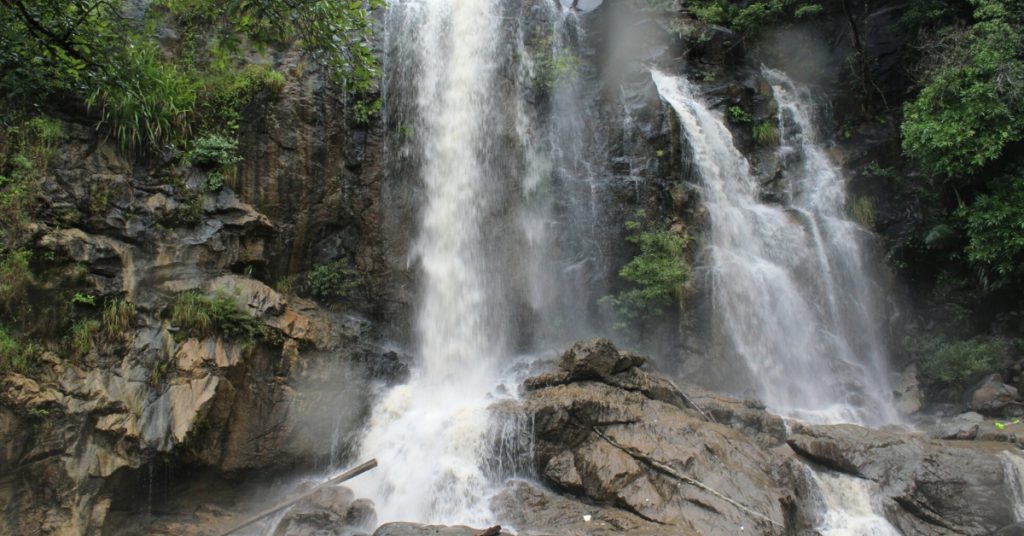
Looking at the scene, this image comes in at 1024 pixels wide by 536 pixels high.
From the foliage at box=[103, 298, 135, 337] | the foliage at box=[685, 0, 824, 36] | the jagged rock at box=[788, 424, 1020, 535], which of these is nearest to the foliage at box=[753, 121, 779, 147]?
the foliage at box=[685, 0, 824, 36]

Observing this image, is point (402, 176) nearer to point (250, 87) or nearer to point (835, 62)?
point (250, 87)

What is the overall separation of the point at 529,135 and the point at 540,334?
4.65 metres

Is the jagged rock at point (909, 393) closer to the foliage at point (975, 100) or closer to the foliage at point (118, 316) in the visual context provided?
the foliage at point (975, 100)

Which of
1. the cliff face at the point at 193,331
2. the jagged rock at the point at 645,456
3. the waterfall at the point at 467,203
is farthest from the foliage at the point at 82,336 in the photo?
the jagged rock at the point at 645,456

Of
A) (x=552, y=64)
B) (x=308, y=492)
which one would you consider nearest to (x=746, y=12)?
(x=552, y=64)

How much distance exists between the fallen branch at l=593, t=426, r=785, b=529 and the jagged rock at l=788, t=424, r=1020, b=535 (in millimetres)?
2045

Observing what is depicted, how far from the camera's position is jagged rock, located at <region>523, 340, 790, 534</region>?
Result: 22.9 ft

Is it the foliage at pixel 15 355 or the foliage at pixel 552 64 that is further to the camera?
the foliage at pixel 552 64

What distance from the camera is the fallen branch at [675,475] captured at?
6848 mm

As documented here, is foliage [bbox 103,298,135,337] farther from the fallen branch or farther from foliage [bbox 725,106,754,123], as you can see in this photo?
foliage [bbox 725,106,754,123]

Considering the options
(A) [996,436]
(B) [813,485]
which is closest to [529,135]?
(B) [813,485]

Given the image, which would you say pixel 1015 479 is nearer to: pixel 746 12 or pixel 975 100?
pixel 975 100

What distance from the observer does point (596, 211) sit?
12562mm

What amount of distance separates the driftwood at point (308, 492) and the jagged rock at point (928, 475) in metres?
6.36
